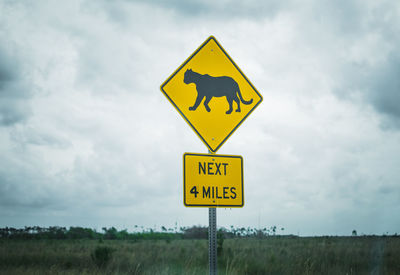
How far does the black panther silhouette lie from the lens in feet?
13.1

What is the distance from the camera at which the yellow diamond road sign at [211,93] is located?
12.7 ft

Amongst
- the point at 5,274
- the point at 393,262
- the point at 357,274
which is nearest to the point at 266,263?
the point at 357,274

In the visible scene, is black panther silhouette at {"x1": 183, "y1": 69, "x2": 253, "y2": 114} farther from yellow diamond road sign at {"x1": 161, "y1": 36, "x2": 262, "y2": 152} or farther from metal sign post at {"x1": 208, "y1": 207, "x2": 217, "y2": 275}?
metal sign post at {"x1": 208, "y1": 207, "x2": 217, "y2": 275}

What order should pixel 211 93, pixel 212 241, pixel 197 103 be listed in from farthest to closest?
pixel 211 93
pixel 197 103
pixel 212 241

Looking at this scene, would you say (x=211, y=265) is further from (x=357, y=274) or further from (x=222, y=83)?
(x=357, y=274)

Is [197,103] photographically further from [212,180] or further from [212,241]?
[212,241]

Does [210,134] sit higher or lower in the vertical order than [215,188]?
higher

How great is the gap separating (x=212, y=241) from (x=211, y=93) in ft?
5.89

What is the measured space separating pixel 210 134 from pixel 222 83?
755mm

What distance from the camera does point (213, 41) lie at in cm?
420

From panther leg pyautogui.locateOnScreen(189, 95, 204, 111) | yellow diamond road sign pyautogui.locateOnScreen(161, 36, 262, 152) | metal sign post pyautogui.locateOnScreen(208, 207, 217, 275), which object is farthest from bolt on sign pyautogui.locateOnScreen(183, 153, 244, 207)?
panther leg pyautogui.locateOnScreen(189, 95, 204, 111)

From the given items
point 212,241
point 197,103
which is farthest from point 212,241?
point 197,103

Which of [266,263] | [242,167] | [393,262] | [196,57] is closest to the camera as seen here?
[242,167]

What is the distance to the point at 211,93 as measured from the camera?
13.3 feet
